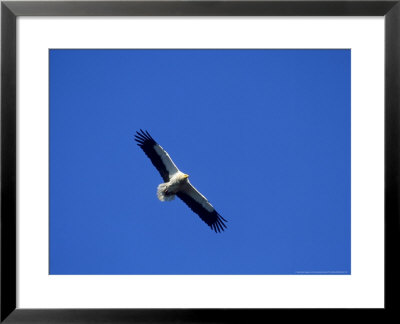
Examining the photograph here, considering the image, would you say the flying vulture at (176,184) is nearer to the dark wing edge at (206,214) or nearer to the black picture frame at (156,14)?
the dark wing edge at (206,214)

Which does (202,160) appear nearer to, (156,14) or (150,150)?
(150,150)

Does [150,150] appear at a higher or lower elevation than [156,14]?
lower

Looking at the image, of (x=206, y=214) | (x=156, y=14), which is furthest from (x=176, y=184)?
(x=156, y=14)

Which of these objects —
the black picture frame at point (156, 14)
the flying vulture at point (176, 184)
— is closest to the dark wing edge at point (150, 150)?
the flying vulture at point (176, 184)

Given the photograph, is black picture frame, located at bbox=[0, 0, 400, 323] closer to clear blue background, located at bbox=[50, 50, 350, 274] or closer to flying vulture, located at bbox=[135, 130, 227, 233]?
clear blue background, located at bbox=[50, 50, 350, 274]

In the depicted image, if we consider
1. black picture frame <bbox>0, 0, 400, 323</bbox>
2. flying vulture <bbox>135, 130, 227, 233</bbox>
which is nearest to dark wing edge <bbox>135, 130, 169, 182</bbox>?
flying vulture <bbox>135, 130, 227, 233</bbox>

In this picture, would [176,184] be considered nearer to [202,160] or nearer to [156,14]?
[202,160]

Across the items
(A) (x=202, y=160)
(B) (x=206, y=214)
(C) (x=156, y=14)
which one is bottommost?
(B) (x=206, y=214)
